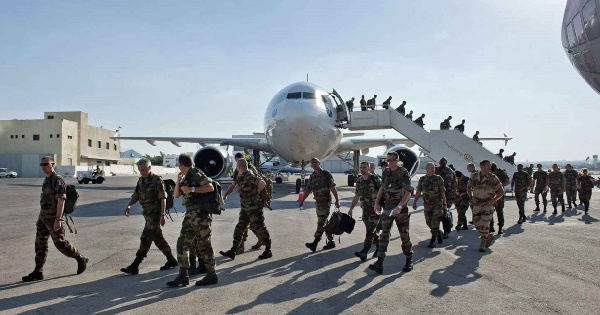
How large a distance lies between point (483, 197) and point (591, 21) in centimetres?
323

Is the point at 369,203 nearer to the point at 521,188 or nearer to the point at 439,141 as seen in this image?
the point at 521,188

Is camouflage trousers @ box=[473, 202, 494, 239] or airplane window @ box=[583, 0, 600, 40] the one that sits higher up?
airplane window @ box=[583, 0, 600, 40]

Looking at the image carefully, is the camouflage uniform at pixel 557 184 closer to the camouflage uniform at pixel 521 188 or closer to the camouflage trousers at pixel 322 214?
the camouflage uniform at pixel 521 188

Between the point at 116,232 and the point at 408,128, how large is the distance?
48.7 feet

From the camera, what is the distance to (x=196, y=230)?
5.57 m

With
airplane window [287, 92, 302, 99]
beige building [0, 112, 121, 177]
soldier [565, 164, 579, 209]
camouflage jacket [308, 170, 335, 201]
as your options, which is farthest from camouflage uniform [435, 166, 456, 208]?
beige building [0, 112, 121, 177]

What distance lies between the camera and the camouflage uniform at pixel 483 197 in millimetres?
7953

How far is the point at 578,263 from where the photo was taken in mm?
6855

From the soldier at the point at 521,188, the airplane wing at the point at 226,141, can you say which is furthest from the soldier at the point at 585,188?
the airplane wing at the point at 226,141

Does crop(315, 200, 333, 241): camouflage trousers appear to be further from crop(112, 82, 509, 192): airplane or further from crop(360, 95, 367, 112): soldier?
crop(360, 95, 367, 112): soldier

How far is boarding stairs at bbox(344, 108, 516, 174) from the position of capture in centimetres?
2056

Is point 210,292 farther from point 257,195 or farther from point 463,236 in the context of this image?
point 463,236

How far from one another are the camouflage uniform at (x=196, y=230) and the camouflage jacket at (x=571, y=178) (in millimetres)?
14682

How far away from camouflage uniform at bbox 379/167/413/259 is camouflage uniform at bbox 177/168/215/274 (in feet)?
7.67
